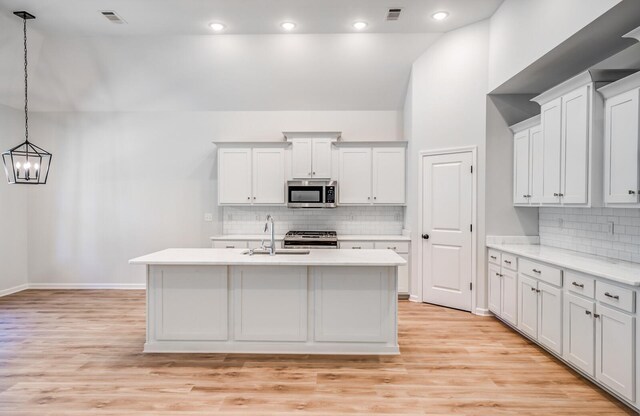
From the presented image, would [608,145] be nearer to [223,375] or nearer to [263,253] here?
[263,253]

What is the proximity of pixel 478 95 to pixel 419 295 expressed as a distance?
2.86 metres

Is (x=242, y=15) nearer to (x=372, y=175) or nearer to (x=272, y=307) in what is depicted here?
(x=372, y=175)

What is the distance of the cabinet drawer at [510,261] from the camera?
4031mm

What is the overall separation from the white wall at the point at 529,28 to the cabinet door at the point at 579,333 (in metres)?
2.22

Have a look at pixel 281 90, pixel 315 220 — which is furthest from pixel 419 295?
pixel 281 90

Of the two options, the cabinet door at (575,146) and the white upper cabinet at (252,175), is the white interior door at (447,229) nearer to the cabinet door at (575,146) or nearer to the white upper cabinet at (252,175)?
the cabinet door at (575,146)

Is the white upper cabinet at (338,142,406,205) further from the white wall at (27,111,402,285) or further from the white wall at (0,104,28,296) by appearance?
the white wall at (0,104,28,296)

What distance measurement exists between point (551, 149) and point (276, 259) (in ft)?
9.78

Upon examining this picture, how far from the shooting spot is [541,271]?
11.6 feet

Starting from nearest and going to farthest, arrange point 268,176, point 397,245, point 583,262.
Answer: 1. point 583,262
2. point 397,245
3. point 268,176

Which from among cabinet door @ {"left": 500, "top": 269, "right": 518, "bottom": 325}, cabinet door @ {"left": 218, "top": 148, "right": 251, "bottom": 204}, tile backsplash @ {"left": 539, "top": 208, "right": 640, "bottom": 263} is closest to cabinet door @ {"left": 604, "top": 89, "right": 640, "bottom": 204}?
tile backsplash @ {"left": 539, "top": 208, "right": 640, "bottom": 263}

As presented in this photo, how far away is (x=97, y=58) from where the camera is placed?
Result: 5.48m

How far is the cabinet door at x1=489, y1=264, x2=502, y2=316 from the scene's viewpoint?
14.4ft

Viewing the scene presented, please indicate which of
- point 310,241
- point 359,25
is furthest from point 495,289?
point 359,25
